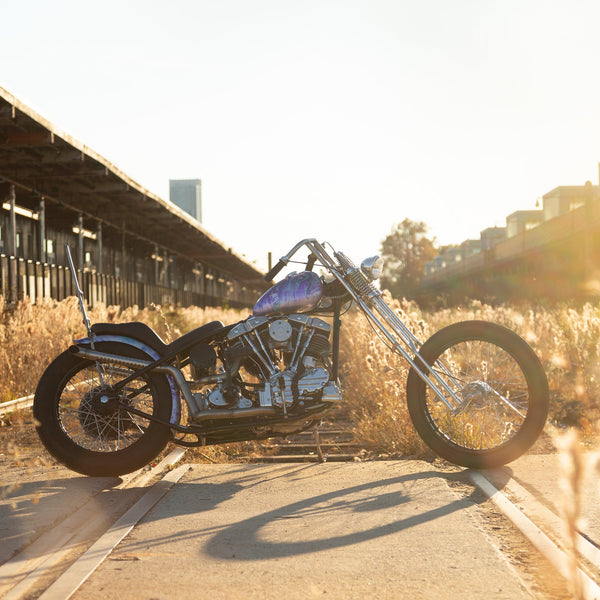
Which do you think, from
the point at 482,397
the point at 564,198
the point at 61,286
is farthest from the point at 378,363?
the point at 564,198

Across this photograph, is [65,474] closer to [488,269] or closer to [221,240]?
[221,240]

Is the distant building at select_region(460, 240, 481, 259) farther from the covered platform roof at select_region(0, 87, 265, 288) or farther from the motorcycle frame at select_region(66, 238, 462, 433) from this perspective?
→ the motorcycle frame at select_region(66, 238, 462, 433)

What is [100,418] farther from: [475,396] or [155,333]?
[475,396]

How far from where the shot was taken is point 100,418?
4.69m

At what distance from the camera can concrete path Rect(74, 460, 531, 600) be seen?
2689 millimetres

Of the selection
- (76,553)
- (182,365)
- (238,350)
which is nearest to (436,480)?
(238,350)

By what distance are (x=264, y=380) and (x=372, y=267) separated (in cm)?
95

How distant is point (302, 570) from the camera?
2885 mm

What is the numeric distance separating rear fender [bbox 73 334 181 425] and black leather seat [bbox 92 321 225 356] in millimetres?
21

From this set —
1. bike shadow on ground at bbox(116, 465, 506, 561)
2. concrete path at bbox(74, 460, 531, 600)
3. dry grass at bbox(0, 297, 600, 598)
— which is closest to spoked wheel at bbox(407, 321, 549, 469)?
bike shadow on ground at bbox(116, 465, 506, 561)

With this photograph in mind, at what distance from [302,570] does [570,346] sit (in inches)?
281

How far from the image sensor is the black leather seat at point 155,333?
15.3 ft

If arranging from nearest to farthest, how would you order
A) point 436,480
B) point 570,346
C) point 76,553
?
point 76,553 < point 436,480 < point 570,346

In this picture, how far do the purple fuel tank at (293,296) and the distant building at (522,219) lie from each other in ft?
168
